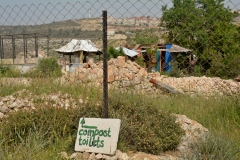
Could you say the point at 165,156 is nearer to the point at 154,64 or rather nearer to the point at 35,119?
the point at 35,119

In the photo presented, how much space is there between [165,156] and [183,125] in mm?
1054

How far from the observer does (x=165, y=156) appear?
4.18 m

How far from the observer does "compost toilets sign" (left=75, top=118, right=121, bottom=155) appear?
4.00 metres

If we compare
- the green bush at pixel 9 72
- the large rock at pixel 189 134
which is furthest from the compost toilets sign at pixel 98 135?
the green bush at pixel 9 72

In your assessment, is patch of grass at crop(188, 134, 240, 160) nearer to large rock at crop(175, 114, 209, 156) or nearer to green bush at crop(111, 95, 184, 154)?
large rock at crop(175, 114, 209, 156)

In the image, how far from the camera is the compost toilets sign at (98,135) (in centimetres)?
400

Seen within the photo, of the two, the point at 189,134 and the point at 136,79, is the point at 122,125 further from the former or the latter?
the point at 136,79

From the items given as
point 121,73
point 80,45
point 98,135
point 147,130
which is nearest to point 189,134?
point 147,130

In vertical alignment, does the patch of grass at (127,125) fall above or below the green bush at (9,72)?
below

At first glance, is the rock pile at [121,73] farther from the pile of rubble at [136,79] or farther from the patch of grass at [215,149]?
the patch of grass at [215,149]

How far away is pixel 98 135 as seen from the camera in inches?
162

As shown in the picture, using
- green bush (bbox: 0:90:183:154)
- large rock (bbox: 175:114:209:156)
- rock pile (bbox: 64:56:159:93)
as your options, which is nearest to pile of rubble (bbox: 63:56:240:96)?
rock pile (bbox: 64:56:159:93)

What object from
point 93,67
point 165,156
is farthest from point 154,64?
point 165,156

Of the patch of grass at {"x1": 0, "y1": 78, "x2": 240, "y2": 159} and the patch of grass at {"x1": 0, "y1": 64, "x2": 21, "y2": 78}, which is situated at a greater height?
the patch of grass at {"x1": 0, "y1": 64, "x2": 21, "y2": 78}
